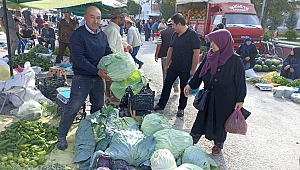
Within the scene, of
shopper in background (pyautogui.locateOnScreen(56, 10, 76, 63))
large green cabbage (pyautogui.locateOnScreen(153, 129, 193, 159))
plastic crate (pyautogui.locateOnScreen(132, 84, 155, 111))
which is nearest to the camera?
large green cabbage (pyautogui.locateOnScreen(153, 129, 193, 159))

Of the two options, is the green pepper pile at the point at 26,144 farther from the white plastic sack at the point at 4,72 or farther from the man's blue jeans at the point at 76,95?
the white plastic sack at the point at 4,72

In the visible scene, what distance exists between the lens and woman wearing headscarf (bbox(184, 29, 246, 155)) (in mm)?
3475

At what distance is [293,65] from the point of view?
9.10m

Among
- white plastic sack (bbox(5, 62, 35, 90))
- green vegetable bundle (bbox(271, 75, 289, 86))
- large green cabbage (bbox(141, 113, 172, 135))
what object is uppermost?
white plastic sack (bbox(5, 62, 35, 90))

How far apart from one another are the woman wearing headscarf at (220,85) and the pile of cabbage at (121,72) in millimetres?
961

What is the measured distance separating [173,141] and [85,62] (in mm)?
1501

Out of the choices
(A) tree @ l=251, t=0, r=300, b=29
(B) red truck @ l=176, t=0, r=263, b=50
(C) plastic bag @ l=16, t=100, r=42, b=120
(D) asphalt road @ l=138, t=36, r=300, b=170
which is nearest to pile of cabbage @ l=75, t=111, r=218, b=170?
(D) asphalt road @ l=138, t=36, r=300, b=170

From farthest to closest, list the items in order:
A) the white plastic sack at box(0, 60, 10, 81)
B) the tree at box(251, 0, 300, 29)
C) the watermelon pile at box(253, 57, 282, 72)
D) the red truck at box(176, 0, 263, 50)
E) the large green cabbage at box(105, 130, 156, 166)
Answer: the tree at box(251, 0, 300, 29), the red truck at box(176, 0, 263, 50), the watermelon pile at box(253, 57, 282, 72), the white plastic sack at box(0, 60, 10, 81), the large green cabbage at box(105, 130, 156, 166)

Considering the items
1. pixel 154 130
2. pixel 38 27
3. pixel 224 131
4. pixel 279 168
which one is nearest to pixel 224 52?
pixel 224 131

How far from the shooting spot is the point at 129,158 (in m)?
3.10

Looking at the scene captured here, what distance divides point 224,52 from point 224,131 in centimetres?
114

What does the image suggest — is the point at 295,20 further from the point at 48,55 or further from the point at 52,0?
the point at 52,0

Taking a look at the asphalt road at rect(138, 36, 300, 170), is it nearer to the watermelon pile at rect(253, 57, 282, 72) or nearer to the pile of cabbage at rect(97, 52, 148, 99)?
the pile of cabbage at rect(97, 52, 148, 99)

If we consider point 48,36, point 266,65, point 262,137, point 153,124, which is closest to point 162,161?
point 153,124
